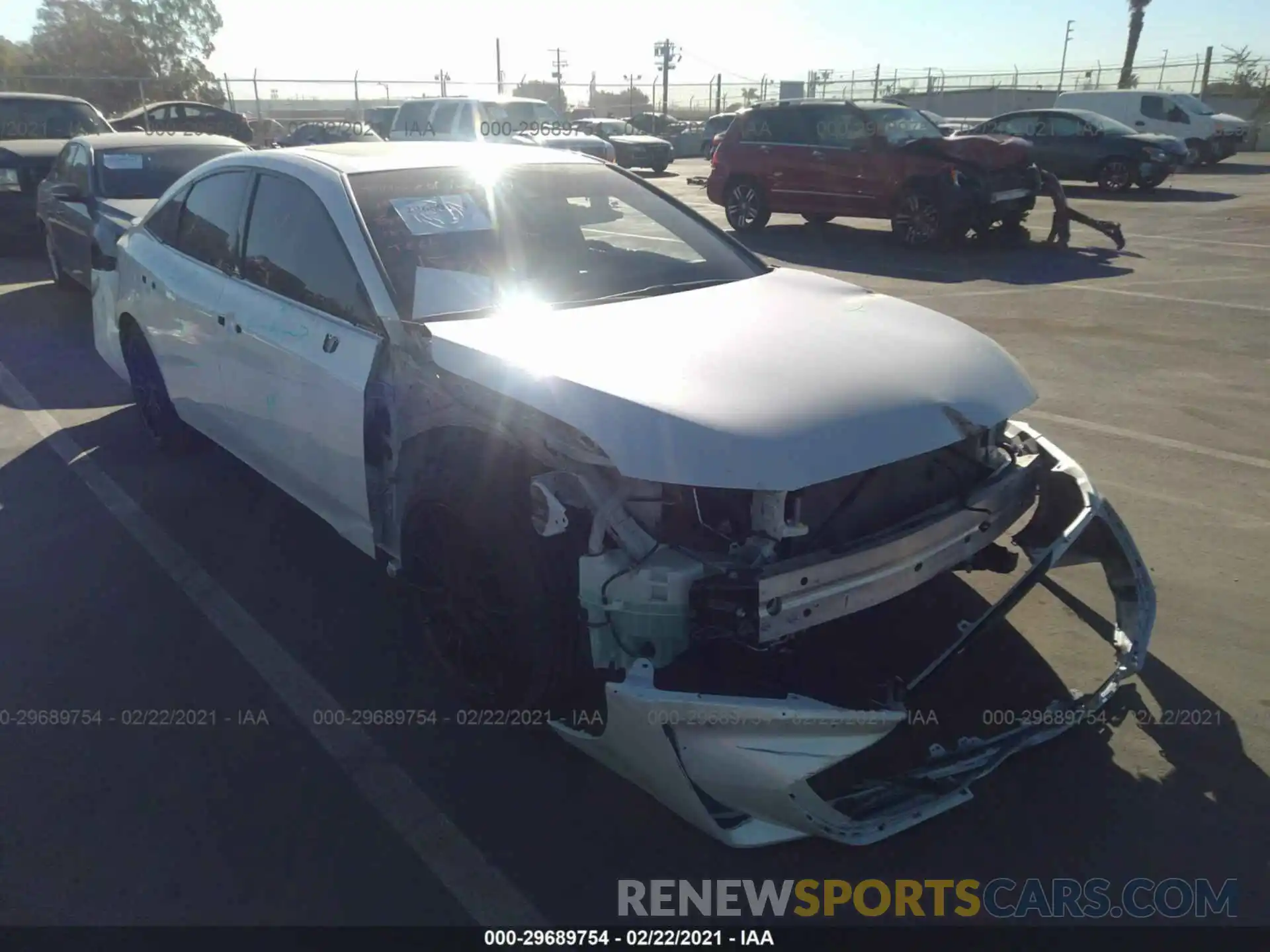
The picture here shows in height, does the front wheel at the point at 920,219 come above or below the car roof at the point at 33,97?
below

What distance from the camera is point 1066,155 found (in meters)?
20.0

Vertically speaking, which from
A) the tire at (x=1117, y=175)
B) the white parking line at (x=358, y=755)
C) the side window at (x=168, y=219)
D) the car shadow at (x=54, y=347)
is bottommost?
the white parking line at (x=358, y=755)

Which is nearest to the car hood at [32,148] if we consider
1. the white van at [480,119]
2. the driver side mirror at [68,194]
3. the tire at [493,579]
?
the driver side mirror at [68,194]

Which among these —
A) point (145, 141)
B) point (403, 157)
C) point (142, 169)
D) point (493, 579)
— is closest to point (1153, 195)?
point (145, 141)

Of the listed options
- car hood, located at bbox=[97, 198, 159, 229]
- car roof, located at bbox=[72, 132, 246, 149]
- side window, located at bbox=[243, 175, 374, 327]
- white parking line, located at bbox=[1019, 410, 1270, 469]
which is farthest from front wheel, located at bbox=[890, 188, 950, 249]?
side window, located at bbox=[243, 175, 374, 327]

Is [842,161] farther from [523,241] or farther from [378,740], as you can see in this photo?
[378,740]

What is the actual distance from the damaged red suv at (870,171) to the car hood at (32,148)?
30.1 feet

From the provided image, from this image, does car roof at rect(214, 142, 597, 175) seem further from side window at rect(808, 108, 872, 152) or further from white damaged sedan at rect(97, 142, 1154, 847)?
side window at rect(808, 108, 872, 152)

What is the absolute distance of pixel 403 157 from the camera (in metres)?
4.08

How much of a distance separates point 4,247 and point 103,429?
7272 mm

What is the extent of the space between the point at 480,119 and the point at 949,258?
9.94 m

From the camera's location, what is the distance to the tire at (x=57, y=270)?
9.69 meters

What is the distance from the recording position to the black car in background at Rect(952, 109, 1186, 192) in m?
19.0

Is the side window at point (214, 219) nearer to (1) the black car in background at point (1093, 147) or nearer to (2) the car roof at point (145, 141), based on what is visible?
(2) the car roof at point (145, 141)
